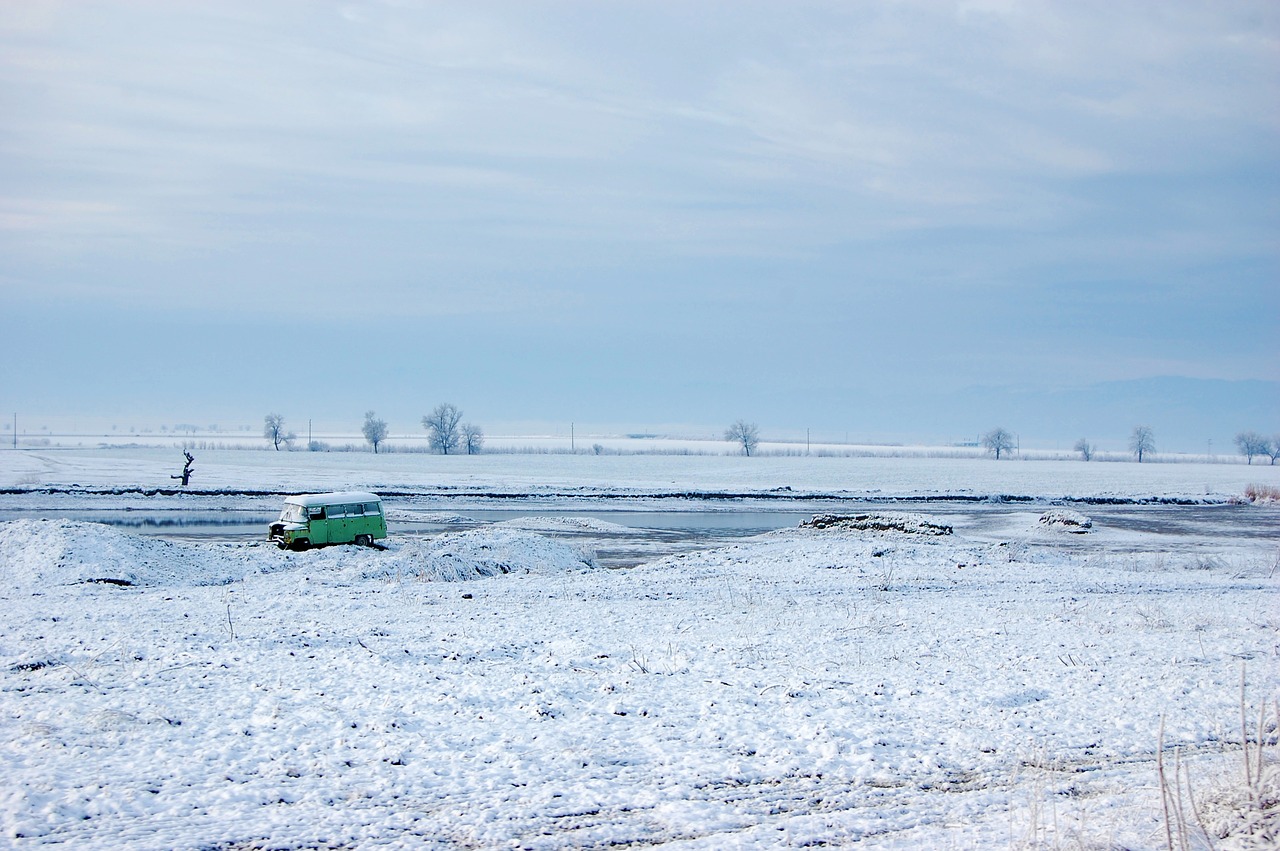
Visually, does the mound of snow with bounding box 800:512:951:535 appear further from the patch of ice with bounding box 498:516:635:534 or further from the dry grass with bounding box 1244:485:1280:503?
the dry grass with bounding box 1244:485:1280:503

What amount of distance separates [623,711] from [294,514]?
2272cm

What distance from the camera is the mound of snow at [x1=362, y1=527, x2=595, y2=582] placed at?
2333cm


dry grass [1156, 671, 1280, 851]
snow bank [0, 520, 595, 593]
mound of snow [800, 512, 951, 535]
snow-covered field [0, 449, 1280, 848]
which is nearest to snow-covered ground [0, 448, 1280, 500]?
mound of snow [800, 512, 951, 535]

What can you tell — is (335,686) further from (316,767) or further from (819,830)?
(819,830)

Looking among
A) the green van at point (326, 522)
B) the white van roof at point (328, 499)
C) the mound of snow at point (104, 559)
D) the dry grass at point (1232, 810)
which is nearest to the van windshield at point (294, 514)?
the green van at point (326, 522)

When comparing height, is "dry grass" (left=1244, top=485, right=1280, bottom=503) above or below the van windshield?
below

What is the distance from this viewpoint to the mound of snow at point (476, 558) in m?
23.3

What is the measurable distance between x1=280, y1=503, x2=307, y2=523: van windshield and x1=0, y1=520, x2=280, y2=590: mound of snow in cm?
214

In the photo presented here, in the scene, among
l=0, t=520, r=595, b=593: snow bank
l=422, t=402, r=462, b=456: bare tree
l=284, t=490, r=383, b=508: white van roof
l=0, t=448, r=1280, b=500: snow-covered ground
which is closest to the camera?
l=0, t=520, r=595, b=593: snow bank

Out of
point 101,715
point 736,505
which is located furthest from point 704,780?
point 736,505

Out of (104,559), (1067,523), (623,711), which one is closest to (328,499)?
(104,559)

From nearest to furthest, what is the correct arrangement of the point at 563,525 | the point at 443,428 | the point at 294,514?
the point at 294,514
the point at 563,525
the point at 443,428

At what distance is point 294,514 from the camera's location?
29422mm

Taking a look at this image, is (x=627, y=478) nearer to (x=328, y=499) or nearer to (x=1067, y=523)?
(x=1067, y=523)
